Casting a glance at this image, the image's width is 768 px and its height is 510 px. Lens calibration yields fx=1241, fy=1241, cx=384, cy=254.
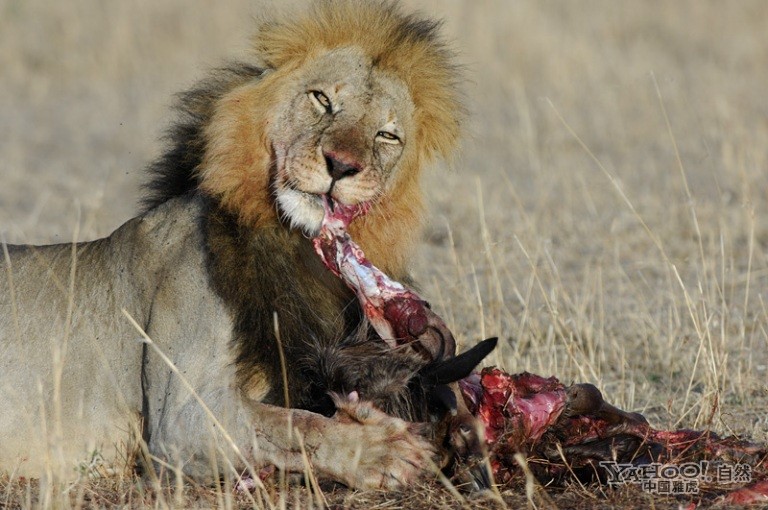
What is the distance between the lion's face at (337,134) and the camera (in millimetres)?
4043

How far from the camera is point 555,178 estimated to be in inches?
388

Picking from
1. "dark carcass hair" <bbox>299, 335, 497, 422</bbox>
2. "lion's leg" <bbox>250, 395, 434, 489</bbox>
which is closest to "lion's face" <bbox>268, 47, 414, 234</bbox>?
"dark carcass hair" <bbox>299, 335, 497, 422</bbox>

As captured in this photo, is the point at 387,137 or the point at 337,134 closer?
the point at 337,134

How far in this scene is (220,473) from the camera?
13.0 ft

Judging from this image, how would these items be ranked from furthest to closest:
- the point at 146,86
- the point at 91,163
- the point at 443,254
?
the point at 146,86
the point at 91,163
the point at 443,254

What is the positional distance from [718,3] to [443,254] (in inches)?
392

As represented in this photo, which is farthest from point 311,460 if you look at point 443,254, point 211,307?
point 443,254

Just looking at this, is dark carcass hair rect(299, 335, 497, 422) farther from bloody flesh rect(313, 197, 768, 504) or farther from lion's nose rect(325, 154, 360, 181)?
lion's nose rect(325, 154, 360, 181)

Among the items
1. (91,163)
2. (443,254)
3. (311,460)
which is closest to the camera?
(311,460)

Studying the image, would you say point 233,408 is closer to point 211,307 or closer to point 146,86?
point 211,307

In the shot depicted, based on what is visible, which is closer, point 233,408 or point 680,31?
point 233,408

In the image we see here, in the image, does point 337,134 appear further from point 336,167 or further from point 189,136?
point 189,136

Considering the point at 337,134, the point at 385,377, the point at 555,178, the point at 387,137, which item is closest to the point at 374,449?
the point at 385,377

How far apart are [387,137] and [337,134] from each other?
0.28 meters
